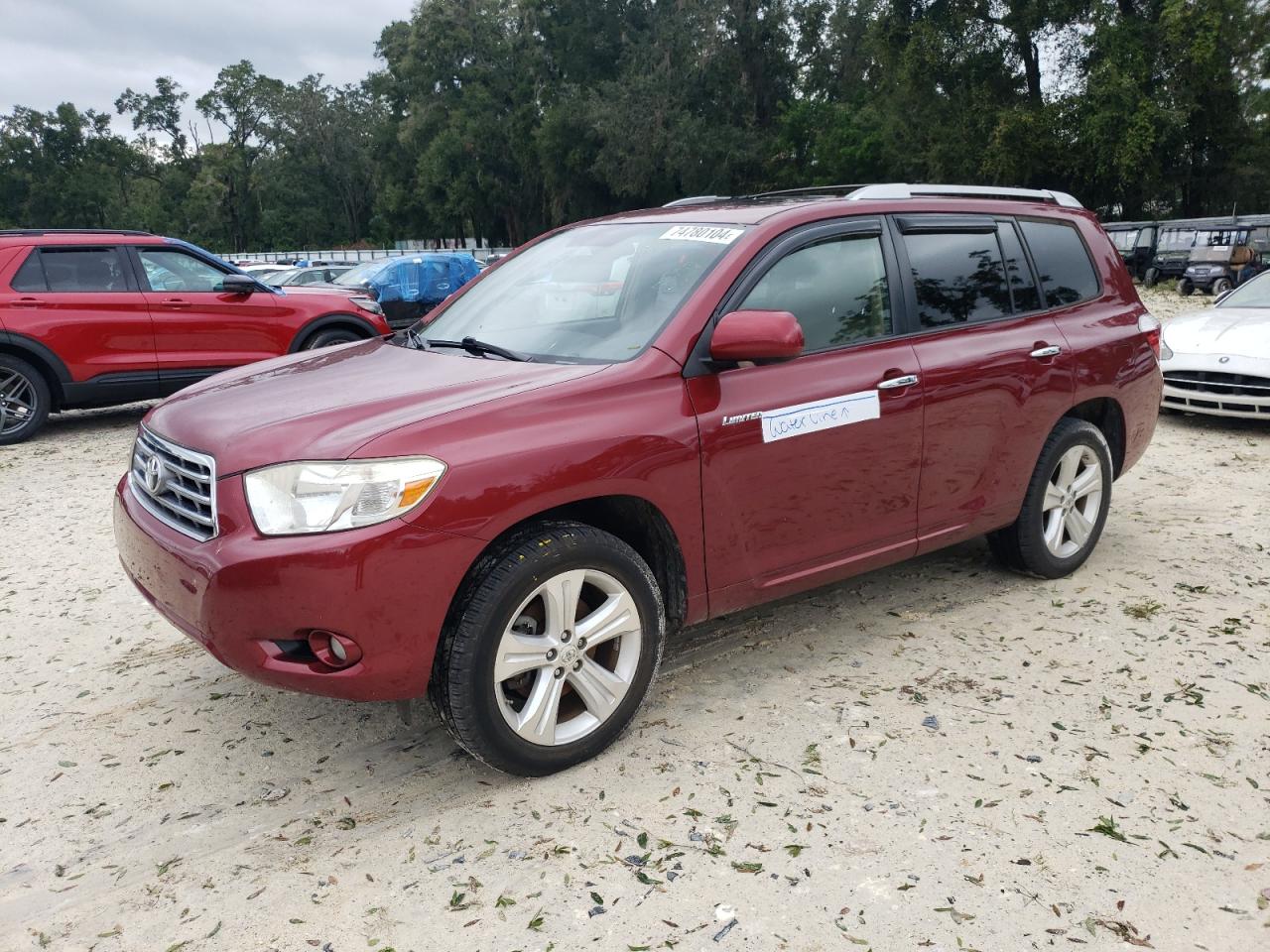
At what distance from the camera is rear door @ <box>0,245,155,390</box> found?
29.3ft

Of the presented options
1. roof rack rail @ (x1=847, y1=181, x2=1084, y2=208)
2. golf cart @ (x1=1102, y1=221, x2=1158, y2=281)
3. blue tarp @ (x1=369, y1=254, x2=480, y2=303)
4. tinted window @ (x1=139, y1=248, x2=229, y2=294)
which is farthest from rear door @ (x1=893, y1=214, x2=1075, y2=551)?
golf cart @ (x1=1102, y1=221, x2=1158, y2=281)

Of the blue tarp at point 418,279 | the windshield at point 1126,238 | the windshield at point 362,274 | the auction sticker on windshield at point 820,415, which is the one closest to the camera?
the auction sticker on windshield at point 820,415

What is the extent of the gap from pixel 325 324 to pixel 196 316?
1.36 m

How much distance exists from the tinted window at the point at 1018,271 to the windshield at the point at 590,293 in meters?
1.56

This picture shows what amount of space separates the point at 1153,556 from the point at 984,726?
2398mm

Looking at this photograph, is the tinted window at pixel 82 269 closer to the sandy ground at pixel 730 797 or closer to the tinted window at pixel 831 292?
the sandy ground at pixel 730 797

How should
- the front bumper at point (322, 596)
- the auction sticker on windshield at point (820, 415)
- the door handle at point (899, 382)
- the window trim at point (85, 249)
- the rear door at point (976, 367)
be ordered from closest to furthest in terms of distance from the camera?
the front bumper at point (322, 596), the auction sticker on windshield at point (820, 415), the door handle at point (899, 382), the rear door at point (976, 367), the window trim at point (85, 249)

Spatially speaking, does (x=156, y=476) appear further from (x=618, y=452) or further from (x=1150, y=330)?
(x=1150, y=330)

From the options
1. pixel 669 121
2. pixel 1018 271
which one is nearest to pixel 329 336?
pixel 1018 271

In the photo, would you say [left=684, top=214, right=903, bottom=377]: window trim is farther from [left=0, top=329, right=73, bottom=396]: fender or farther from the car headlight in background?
the car headlight in background

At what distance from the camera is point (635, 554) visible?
3.34 meters

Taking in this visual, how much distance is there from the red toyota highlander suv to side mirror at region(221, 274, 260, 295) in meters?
6.13

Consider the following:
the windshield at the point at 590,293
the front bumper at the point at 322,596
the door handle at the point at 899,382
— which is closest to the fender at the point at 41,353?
the windshield at the point at 590,293

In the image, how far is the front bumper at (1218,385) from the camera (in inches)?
333
